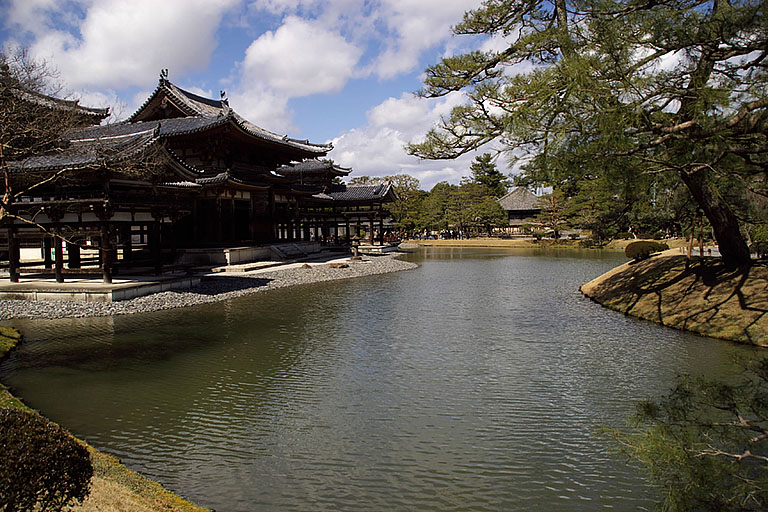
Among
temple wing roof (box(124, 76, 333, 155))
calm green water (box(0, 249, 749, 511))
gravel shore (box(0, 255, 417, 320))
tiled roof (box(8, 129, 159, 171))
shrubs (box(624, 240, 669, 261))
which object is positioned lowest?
calm green water (box(0, 249, 749, 511))

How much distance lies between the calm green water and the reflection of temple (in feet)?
14.7

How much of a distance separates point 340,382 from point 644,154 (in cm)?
667

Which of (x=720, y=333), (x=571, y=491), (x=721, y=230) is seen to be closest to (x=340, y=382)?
(x=571, y=491)

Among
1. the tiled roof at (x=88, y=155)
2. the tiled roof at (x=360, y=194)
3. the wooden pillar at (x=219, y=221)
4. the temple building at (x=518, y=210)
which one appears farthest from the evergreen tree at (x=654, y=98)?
the temple building at (x=518, y=210)

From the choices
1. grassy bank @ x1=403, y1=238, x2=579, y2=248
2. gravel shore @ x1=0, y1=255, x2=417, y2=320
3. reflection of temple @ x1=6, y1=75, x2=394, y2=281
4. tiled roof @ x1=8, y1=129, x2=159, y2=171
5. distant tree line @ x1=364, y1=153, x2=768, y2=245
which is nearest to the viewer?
gravel shore @ x1=0, y1=255, x2=417, y2=320

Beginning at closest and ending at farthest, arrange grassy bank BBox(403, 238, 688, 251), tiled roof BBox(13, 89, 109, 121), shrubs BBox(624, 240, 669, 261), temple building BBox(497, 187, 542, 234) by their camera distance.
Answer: tiled roof BBox(13, 89, 109, 121) < shrubs BBox(624, 240, 669, 261) < grassy bank BBox(403, 238, 688, 251) < temple building BBox(497, 187, 542, 234)

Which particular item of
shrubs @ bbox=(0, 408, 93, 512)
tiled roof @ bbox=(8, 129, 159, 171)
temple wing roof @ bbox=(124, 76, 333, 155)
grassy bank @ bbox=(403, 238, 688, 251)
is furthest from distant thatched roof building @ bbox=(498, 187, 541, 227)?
shrubs @ bbox=(0, 408, 93, 512)

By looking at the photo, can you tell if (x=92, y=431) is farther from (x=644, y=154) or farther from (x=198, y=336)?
(x=644, y=154)

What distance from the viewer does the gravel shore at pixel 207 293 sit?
14.5 metres

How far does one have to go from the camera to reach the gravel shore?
14508 mm

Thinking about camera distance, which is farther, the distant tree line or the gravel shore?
the distant tree line

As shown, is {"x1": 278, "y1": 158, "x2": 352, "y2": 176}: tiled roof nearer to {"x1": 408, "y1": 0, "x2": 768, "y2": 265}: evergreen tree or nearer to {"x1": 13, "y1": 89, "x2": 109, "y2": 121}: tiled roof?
{"x1": 13, "y1": 89, "x2": 109, "y2": 121}: tiled roof

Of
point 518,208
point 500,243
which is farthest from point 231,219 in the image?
point 518,208

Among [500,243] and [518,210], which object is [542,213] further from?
[518,210]
